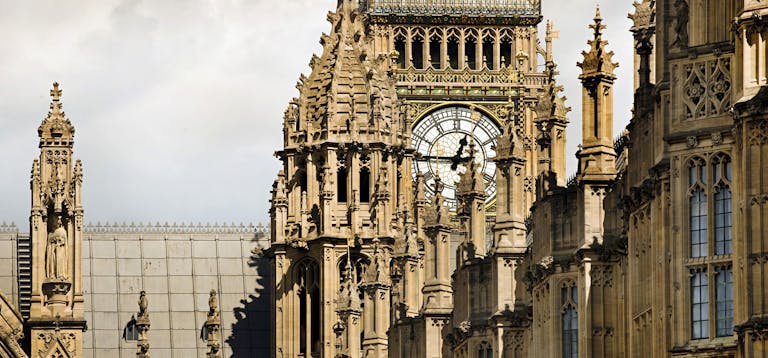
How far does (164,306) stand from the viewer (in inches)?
6029

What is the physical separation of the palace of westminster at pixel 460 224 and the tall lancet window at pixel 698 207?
0.17 feet

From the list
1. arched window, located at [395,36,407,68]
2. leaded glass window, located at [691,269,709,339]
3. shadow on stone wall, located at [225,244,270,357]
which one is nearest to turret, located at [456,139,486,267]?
leaded glass window, located at [691,269,709,339]

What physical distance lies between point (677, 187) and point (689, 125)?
135 centimetres

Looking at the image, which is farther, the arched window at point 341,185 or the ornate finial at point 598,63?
the arched window at point 341,185

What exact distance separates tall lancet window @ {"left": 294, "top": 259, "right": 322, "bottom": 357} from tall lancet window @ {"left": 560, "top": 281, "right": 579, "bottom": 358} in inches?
2276

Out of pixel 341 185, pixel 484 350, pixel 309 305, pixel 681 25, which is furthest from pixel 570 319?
pixel 341 185

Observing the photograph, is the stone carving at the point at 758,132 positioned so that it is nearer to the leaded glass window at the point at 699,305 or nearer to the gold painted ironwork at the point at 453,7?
the leaded glass window at the point at 699,305

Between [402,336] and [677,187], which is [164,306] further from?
[677,187]

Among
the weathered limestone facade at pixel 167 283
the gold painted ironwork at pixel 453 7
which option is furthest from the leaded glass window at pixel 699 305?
the gold painted ironwork at pixel 453 7

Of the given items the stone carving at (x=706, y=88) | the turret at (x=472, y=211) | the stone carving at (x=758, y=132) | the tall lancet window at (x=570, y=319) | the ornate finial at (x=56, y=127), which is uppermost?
the ornate finial at (x=56, y=127)

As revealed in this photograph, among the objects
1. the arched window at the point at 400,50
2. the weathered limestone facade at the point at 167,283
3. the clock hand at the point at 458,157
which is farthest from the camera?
the arched window at the point at 400,50

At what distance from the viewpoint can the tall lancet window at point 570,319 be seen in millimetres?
77500

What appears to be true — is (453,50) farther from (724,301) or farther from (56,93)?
(724,301)

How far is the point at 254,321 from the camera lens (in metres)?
152
